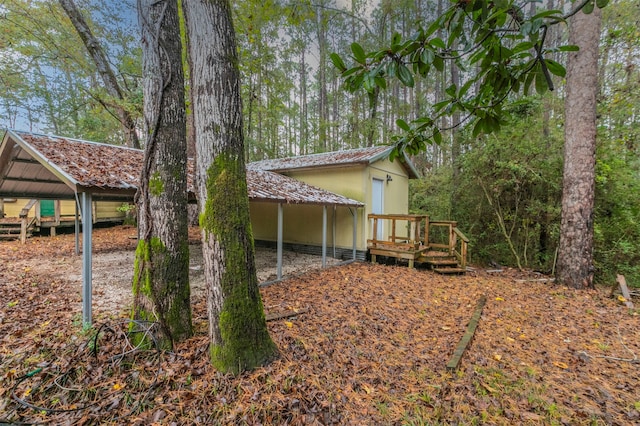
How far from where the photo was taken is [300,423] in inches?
91.1

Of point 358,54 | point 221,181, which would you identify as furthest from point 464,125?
point 221,181

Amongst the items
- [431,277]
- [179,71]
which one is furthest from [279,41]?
[431,277]

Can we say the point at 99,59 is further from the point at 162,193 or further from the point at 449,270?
the point at 449,270

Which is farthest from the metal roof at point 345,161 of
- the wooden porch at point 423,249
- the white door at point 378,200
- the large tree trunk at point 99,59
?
the large tree trunk at point 99,59

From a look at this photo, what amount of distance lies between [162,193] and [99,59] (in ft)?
31.5

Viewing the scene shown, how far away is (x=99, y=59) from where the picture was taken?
895 cm

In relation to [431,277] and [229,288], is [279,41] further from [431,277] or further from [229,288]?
[229,288]

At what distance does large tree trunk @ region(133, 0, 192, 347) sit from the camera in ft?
9.85

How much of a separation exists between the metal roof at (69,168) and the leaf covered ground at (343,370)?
189 cm

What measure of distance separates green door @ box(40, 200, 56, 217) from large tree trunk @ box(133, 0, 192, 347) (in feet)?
42.7

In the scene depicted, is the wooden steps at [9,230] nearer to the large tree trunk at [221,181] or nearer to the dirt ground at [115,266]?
the dirt ground at [115,266]

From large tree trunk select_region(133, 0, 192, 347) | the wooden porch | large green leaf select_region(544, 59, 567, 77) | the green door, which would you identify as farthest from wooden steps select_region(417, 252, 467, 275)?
the green door

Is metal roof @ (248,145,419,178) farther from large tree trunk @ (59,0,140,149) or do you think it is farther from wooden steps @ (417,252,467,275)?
large tree trunk @ (59,0,140,149)

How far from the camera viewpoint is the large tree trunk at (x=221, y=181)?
2.62 meters
